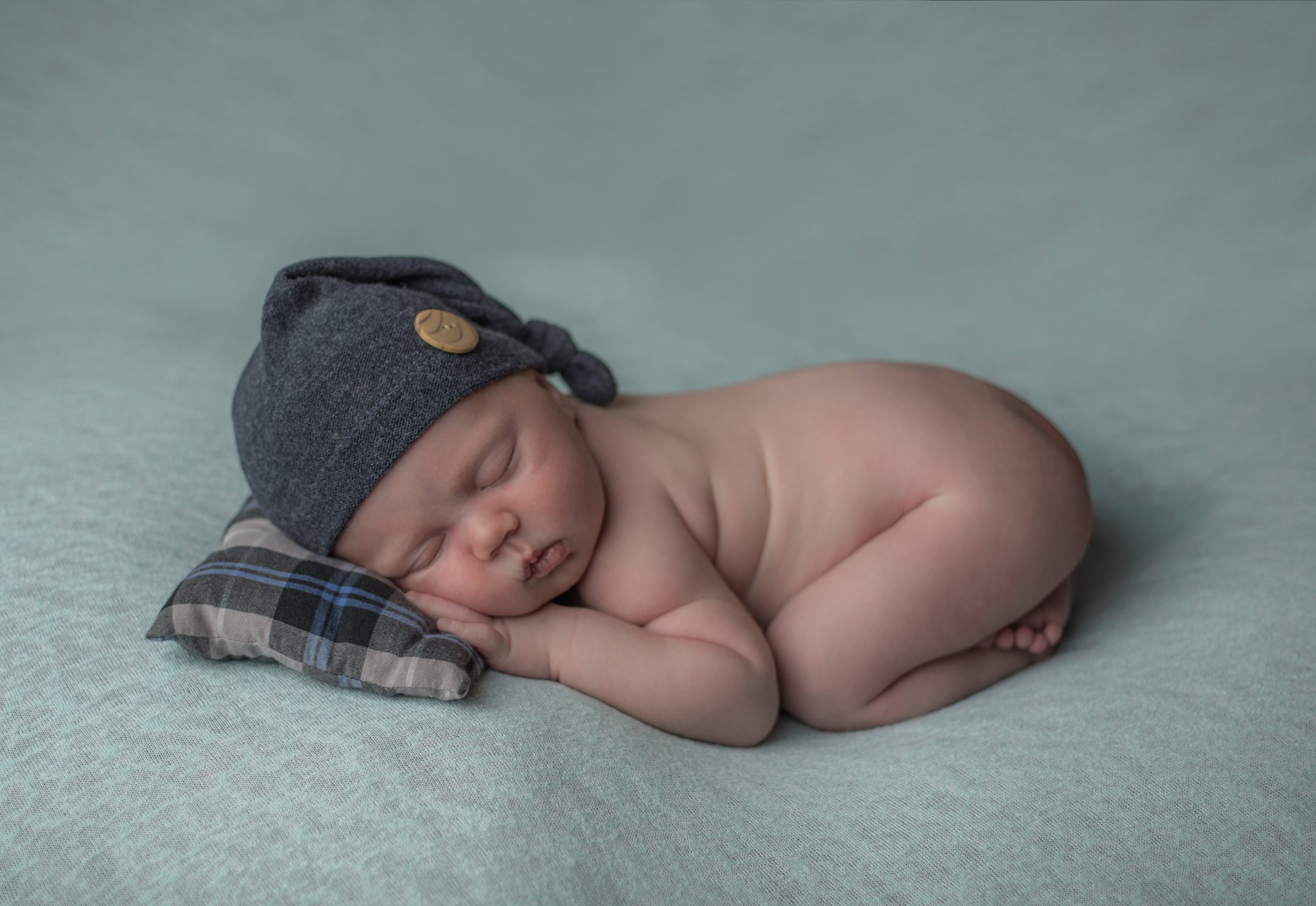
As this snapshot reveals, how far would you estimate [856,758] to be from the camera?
1.29 metres

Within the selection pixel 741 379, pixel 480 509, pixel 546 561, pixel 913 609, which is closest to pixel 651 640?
pixel 546 561

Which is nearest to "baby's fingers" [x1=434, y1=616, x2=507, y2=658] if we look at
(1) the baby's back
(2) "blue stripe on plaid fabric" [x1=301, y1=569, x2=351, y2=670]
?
(2) "blue stripe on plaid fabric" [x1=301, y1=569, x2=351, y2=670]

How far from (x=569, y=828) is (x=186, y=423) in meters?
1.12

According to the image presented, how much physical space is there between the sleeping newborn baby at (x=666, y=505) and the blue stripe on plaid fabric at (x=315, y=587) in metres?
0.05

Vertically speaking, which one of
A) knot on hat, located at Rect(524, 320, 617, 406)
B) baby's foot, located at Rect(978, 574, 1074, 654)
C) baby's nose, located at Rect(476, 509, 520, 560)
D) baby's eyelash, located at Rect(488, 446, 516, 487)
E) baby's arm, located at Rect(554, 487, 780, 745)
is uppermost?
knot on hat, located at Rect(524, 320, 617, 406)

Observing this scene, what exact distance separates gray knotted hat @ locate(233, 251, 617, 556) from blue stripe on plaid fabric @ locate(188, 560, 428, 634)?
3.0 inches

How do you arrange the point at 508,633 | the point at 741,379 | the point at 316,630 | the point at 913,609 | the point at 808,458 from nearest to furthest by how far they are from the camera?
the point at 316,630
the point at 508,633
the point at 913,609
the point at 808,458
the point at 741,379

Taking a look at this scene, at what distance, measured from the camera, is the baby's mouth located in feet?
4.16

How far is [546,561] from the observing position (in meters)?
1.28

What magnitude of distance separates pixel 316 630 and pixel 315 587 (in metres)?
0.06

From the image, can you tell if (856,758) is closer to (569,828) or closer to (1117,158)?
(569,828)

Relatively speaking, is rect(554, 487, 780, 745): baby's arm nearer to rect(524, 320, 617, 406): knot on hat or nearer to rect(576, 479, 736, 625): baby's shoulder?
rect(576, 479, 736, 625): baby's shoulder

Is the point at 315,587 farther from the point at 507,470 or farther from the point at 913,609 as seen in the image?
the point at 913,609

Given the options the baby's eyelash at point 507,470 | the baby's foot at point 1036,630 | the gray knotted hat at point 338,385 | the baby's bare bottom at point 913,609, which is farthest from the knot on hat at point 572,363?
the baby's foot at point 1036,630
